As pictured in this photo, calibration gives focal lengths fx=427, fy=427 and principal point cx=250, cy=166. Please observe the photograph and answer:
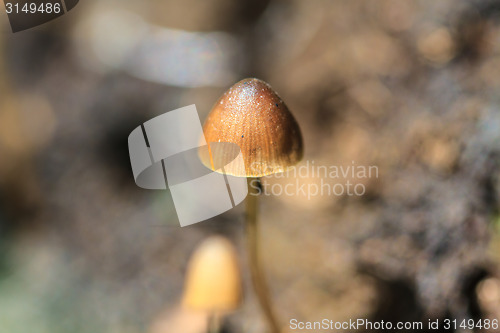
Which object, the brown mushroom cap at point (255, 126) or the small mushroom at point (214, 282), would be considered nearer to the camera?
the brown mushroom cap at point (255, 126)

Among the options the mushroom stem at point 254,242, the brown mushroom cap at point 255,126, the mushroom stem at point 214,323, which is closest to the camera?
the brown mushroom cap at point 255,126

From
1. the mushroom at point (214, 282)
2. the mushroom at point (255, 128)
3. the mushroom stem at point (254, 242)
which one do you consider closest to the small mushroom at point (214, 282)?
the mushroom at point (214, 282)

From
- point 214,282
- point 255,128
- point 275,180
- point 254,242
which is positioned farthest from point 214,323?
point 255,128

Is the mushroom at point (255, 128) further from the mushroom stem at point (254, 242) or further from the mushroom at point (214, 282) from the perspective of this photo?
the mushroom at point (214, 282)

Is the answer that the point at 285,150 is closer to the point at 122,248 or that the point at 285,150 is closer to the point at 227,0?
the point at 122,248

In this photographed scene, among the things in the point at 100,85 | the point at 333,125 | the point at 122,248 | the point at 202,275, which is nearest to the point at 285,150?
the point at 202,275

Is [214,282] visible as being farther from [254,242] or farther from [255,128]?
[255,128]
